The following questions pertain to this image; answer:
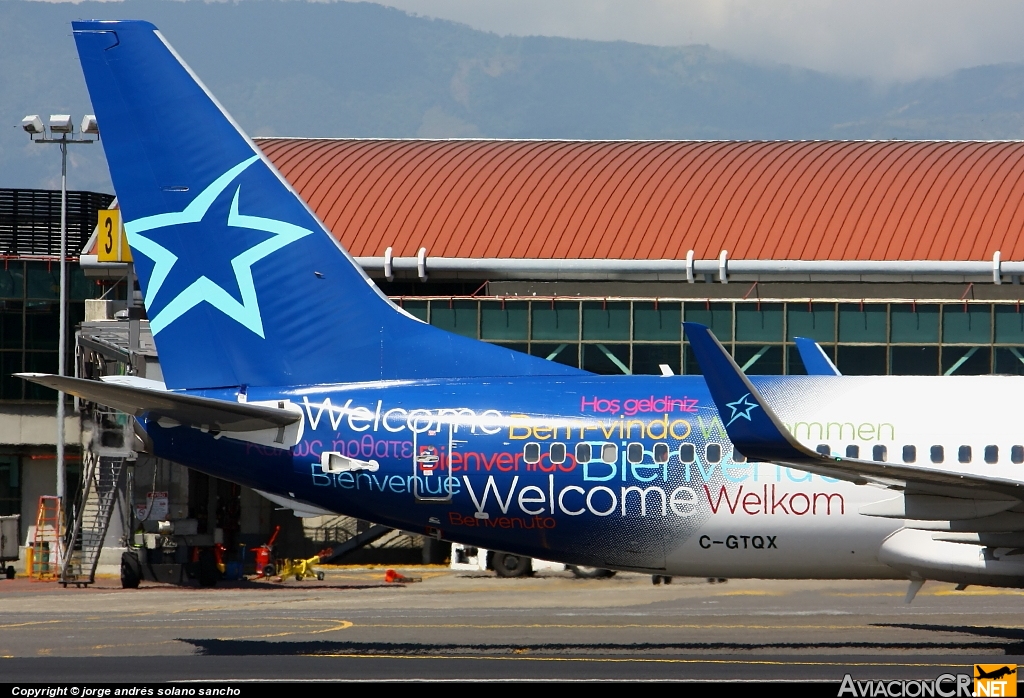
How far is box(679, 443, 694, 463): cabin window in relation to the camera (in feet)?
68.1

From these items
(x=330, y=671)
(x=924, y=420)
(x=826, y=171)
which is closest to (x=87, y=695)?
(x=330, y=671)

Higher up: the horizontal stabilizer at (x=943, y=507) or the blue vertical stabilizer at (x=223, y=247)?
the blue vertical stabilizer at (x=223, y=247)

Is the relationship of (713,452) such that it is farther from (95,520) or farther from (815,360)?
(95,520)

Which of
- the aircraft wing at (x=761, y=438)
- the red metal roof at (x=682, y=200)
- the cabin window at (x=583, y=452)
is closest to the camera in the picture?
the aircraft wing at (x=761, y=438)

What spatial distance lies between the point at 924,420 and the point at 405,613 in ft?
39.3

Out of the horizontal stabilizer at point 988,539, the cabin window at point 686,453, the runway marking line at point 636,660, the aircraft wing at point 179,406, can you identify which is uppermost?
the aircraft wing at point 179,406

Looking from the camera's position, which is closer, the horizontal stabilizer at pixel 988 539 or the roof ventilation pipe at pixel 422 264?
the horizontal stabilizer at pixel 988 539

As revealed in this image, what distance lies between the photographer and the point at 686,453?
20766 mm

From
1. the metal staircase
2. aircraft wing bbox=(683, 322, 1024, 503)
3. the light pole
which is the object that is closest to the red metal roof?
the light pole

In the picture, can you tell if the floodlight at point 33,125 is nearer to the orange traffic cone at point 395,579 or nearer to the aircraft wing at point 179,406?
the orange traffic cone at point 395,579

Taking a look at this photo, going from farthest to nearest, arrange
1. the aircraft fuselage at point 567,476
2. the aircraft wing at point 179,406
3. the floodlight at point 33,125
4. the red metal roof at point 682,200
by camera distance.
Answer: the floodlight at point 33,125 < the red metal roof at point 682,200 < the aircraft fuselage at point 567,476 < the aircraft wing at point 179,406

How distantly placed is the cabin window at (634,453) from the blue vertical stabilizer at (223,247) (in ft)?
8.69

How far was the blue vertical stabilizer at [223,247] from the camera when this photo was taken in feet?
71.7

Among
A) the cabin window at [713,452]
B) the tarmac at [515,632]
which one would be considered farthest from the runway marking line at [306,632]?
the cabin window at [713,452]
